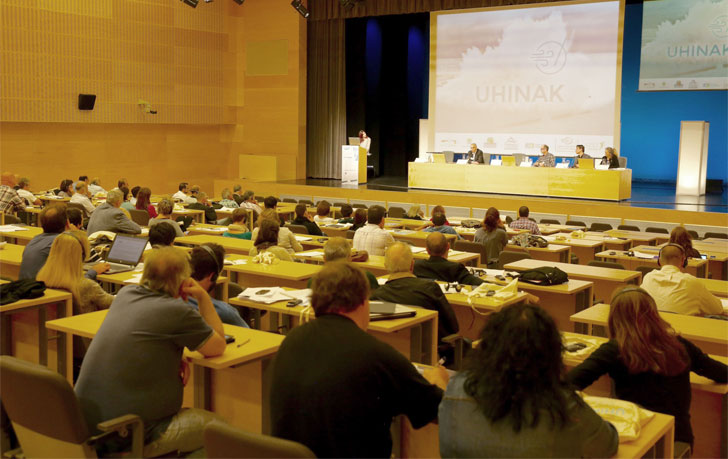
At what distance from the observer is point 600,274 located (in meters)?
5.98

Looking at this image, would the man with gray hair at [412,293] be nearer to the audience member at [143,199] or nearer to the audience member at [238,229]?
the audience member at [238,229]

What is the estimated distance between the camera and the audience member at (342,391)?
7.56ft

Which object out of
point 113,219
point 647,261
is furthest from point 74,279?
point 647,261

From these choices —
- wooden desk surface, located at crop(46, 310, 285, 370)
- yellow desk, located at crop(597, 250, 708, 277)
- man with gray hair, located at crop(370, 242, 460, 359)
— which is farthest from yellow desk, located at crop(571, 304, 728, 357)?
yellow desk, located at crop(597, 250, 708, 277)

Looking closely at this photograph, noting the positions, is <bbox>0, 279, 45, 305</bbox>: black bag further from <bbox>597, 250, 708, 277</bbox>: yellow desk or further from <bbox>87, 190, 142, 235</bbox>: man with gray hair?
<bbox>597, 250, 708, 277</bbox>: yellow desk

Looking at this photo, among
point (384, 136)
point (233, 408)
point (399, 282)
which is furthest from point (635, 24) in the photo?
point (233, 408)

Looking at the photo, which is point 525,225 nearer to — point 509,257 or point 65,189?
point 509,257

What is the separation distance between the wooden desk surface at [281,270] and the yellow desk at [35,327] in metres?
1.56

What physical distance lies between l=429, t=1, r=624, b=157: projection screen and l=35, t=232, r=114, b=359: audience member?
12712 millimetres

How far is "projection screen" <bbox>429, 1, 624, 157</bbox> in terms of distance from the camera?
49.1ft

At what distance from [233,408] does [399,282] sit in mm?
1347

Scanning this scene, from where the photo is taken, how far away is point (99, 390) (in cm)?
280

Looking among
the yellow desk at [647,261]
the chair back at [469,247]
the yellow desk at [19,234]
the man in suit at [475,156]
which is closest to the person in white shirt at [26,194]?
the yellow desk at [19,234]

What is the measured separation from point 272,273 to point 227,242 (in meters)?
1.83
